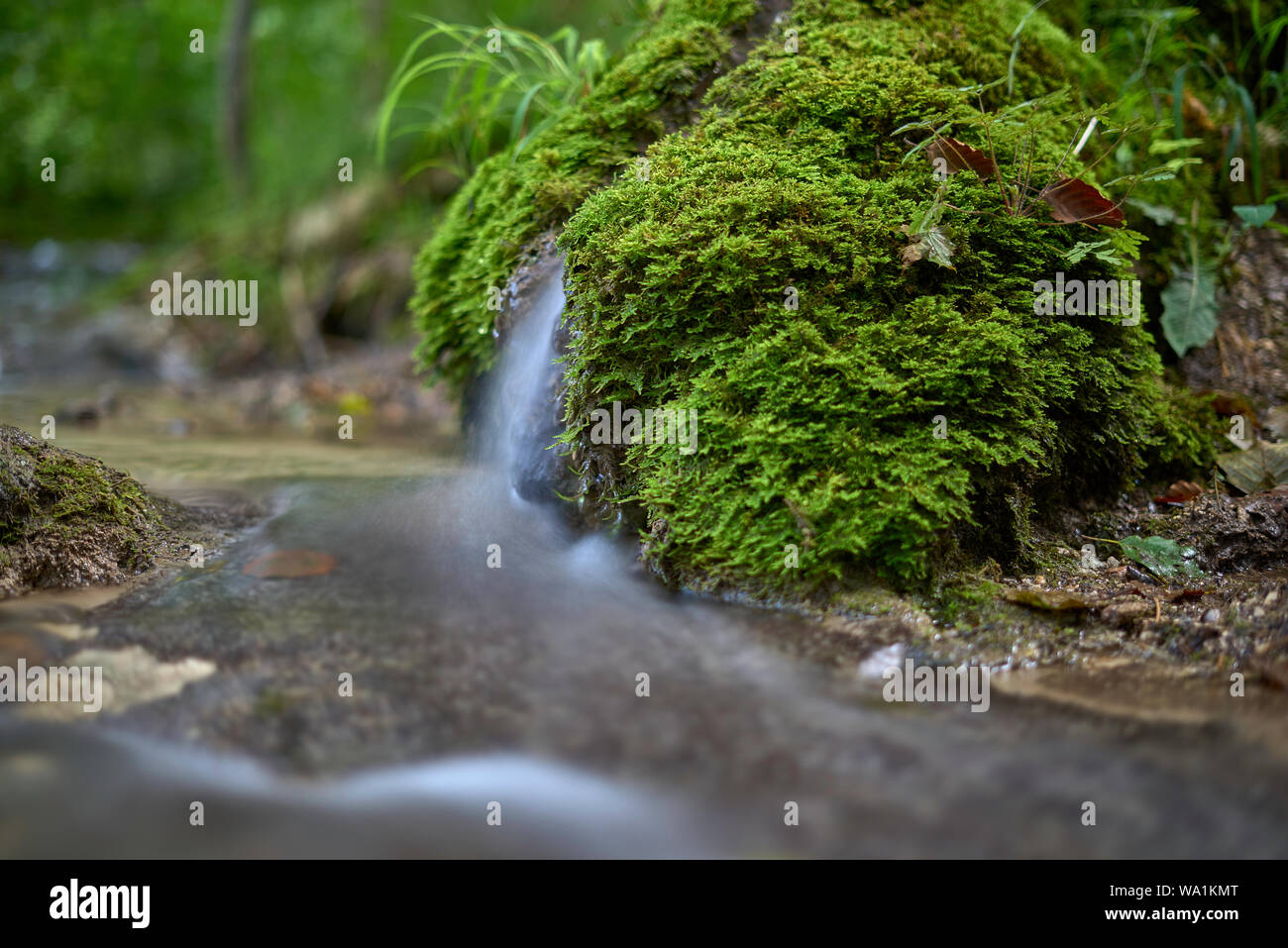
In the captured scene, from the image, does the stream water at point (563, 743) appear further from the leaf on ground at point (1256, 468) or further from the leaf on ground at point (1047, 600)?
the leaf on ground at point (1256, 468)

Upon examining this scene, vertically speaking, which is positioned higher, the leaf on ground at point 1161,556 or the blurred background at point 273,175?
the blurred background at point 273,175

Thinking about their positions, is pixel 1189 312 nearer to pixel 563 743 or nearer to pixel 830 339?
pixel 830 339

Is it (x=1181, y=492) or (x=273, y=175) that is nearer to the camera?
(x=1181, y=492)

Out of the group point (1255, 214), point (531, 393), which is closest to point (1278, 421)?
point (1255, 214)

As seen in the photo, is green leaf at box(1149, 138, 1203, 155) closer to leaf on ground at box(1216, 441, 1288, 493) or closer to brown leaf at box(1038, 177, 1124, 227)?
brown leaf at box(1038, 177, 1124, 227)

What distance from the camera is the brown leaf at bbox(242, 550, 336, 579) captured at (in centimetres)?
251

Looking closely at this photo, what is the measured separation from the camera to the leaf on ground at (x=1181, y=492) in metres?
2.87

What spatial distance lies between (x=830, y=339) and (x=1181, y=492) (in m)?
1.46

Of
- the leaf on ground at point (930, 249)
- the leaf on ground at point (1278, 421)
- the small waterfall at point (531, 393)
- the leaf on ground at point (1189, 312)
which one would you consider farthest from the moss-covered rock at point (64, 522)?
the leaf on ground at point (1278, 421)

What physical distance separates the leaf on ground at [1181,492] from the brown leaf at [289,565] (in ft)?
9.40

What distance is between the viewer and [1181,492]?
2891 mm

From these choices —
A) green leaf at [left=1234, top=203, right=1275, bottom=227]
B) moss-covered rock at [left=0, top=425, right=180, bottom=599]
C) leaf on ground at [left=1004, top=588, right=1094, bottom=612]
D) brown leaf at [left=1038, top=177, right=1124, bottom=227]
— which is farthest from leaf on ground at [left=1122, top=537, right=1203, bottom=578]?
moss-covered rock at [left=0, top=425, right=180, bottom=599]

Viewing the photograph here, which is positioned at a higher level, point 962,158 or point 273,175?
point 273,175
